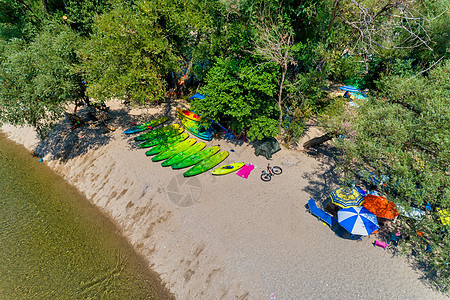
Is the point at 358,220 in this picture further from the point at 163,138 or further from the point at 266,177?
the point at 163,138

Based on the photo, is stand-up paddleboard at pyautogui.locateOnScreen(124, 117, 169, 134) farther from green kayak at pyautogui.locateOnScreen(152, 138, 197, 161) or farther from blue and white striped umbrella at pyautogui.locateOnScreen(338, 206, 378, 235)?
blue and white striped umbrella at pyautogui.locateOnScreen(338, 206, 378, 235)

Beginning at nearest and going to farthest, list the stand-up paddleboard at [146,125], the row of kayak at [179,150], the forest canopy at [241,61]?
the forest canopy at [241,61]
the row of kayak at [179,150]
the stand-up paddleboard at [146,125]

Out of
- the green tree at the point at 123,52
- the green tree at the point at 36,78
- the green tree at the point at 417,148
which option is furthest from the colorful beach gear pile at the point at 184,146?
the green tree at the point at 417,148

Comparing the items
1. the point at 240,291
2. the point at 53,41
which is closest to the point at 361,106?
the point at 240,291

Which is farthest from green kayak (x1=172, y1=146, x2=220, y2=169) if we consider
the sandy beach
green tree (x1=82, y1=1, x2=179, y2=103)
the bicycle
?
green tree (x1=82, y1=1, x2=179, y2=103)

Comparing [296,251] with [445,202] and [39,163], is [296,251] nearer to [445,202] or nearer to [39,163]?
[445,202]

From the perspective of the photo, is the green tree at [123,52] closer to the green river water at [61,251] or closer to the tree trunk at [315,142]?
the green river water at [61,251]

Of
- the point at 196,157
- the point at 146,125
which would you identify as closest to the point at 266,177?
the point at 196,157
